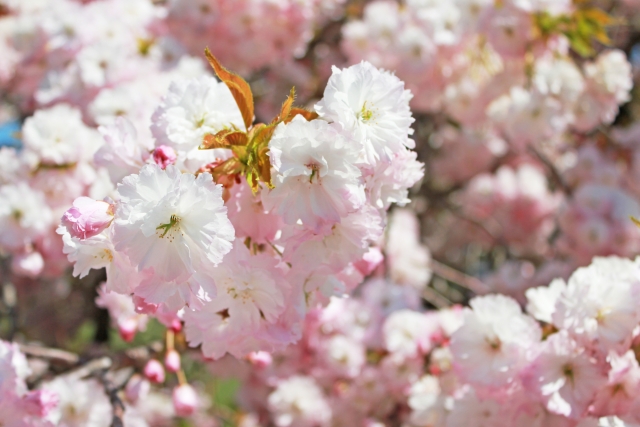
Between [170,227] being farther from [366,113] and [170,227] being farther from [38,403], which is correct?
[38,403]

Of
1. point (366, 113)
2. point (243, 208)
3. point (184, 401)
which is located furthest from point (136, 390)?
point (366, 113)

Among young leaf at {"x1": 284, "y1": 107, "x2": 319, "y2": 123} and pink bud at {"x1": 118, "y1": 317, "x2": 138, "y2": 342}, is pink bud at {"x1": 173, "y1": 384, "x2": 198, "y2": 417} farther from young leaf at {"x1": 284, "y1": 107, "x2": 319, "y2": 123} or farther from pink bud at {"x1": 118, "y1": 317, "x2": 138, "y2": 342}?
young leaf at {"x1": 284, "y1": 107, "x2": 319, "y2": 123}

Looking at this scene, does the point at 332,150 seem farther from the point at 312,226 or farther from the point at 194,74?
the point at 194,74

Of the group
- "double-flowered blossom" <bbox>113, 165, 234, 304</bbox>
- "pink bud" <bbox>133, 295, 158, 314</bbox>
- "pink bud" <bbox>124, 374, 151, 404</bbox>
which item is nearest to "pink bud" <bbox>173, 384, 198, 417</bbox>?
"pink bud" <bbox>124, 374, 151, 404</bbox>

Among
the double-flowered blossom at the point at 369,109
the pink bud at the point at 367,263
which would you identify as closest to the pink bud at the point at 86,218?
the double-flowered blossom at the point at 369,109

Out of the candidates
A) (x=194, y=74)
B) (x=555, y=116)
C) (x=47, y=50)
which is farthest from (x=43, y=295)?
(x=555, y=116)
